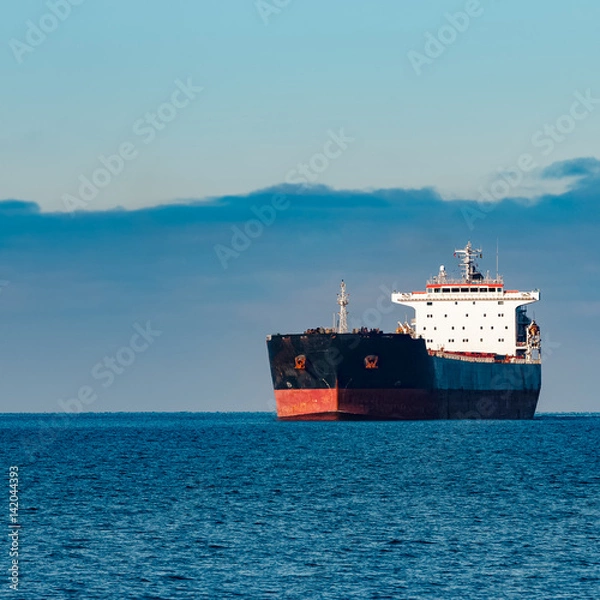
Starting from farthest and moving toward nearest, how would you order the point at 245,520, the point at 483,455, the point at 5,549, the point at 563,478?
the point at 483,455 → the point at 563,478 → the point at 245,520 → the point at 5,549

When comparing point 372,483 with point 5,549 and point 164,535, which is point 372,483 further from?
point 5,549

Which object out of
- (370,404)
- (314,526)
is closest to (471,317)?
(370,404)

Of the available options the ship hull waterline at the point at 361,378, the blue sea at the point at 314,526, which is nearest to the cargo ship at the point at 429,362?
the ship hull waterline at the point at 361,378

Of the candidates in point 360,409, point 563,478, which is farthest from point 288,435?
point 563,478

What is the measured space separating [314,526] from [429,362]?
1591 inches

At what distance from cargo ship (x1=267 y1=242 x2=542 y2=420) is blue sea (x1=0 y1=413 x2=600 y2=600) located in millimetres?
12471

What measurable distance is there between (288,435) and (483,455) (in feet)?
60.4

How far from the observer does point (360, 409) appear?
68.4m

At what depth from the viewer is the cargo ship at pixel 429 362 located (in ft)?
219

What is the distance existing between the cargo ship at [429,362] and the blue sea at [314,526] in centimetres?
1247

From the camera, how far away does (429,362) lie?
6975 centimetres

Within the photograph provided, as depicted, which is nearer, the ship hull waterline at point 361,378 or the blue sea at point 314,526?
the blue sea at point 314,526

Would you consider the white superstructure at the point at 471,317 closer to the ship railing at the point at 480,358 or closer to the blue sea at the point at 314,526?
the ship railing at the point at 480,358

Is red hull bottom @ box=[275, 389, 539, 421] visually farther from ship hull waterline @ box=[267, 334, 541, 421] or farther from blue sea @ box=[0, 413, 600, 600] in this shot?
blue sea @ box=[0, 413, 600, 600]
